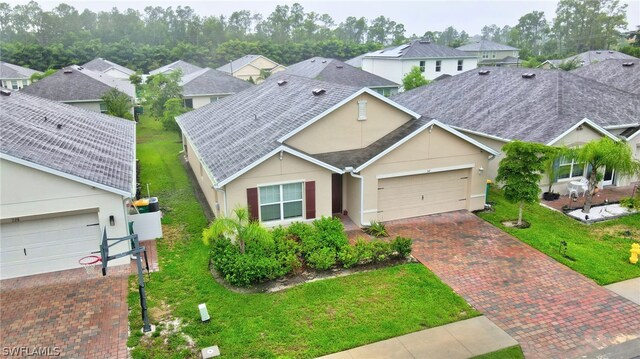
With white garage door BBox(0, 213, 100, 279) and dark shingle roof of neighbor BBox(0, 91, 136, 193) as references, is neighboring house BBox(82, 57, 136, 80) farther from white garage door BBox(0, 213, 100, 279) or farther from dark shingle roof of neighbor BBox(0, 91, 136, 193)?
white garage door BBox(0, 213, 100, 279)

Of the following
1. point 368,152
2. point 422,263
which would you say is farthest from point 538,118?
point 422,263

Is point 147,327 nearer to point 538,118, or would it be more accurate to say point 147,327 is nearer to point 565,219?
point 565,219

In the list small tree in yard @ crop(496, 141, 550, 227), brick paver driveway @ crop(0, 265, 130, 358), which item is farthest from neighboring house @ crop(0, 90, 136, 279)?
small tree in yard @ crop(496, 141, 550, 227)

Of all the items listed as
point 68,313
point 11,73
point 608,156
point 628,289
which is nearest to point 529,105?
point 608,156

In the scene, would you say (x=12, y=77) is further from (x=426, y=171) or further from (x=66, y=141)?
(x=426, y=171)

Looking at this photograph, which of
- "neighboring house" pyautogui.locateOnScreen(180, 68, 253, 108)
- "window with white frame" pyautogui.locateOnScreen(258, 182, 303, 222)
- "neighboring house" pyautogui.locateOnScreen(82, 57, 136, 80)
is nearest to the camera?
"window with white frame" pyautogui.locateOnScreen(258, 182, 303, 222)
